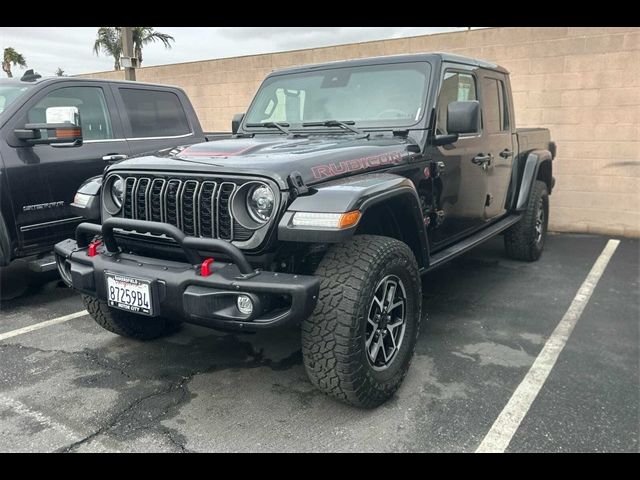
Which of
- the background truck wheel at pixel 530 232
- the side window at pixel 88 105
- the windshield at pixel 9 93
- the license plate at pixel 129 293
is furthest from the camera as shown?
the background truck wheel at pixel 530 232

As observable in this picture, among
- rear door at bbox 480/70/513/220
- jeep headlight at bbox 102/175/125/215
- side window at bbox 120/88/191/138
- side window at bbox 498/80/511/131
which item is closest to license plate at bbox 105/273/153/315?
jeep headlight at bbox 102/175/125/215

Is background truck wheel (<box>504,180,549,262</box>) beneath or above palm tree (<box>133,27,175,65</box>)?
beneath

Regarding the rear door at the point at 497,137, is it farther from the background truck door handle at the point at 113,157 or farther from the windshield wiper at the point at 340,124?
the background truck door handle at the point at 113,157

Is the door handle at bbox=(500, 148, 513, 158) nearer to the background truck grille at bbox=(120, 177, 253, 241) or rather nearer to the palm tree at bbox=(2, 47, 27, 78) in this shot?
the background truck grille at bbox=(120, 177, 253, 241)

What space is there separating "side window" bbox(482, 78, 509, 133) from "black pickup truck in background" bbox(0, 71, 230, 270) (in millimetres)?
3173

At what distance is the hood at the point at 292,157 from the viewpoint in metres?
2.59

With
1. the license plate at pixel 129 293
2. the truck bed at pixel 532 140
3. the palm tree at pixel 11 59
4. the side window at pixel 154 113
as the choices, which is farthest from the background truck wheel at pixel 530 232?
the palm tree at pixel 11 59

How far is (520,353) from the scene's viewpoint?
3.47 meters

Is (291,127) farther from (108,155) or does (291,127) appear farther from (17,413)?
(17,413)

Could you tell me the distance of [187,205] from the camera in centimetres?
269

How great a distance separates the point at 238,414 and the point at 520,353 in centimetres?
193

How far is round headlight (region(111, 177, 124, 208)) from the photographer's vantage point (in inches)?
120

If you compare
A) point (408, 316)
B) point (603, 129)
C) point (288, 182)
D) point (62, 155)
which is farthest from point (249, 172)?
point (603, 129)

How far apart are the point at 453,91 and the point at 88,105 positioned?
3312 millimetres
